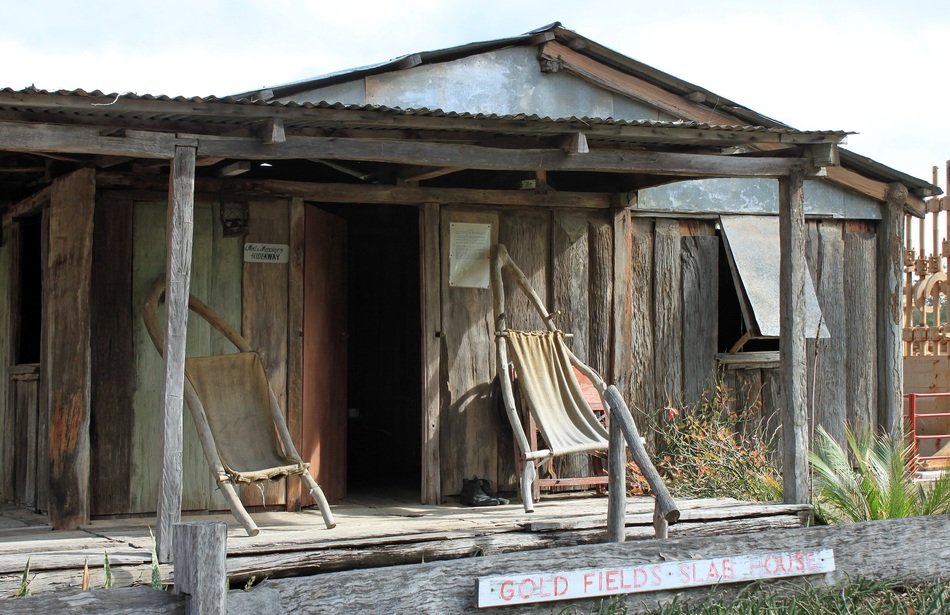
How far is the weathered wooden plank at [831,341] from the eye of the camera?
944 centimetres

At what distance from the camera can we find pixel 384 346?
10648 millimetres

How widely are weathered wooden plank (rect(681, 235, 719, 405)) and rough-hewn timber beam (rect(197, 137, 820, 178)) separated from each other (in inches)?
66.7

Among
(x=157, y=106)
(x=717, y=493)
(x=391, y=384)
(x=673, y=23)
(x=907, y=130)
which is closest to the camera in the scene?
(x=157, y=106)

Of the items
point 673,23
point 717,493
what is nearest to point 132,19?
point 673,23

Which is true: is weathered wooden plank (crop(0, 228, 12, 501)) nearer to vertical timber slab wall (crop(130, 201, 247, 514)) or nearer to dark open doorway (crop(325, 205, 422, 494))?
vertical timber slab wall (crop(130, 201, 247, 514))

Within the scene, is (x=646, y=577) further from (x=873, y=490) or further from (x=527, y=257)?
(x=527, y=257)

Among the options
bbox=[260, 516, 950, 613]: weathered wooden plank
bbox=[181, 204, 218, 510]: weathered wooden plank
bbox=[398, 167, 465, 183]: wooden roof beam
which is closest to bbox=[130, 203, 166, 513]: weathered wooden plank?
bbox=[181, 204, 218, 510]: weathered wooden plank

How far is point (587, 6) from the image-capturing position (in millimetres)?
39375

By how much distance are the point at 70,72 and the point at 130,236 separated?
40851 millimetres

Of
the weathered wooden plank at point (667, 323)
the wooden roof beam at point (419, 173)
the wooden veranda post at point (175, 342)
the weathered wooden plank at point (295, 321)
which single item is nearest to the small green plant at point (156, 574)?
the wooden veranda post at point (175, 342)

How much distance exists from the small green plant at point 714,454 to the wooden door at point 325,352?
7.25ft

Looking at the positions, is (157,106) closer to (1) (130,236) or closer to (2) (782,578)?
(1) (130,236)

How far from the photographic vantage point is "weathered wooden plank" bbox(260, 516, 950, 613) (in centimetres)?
518

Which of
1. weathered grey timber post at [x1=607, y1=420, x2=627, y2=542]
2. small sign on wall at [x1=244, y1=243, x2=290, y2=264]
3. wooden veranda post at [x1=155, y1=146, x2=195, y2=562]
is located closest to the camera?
wooden veranda post at [x1=155, y1=146, x2=195, y2=562]
